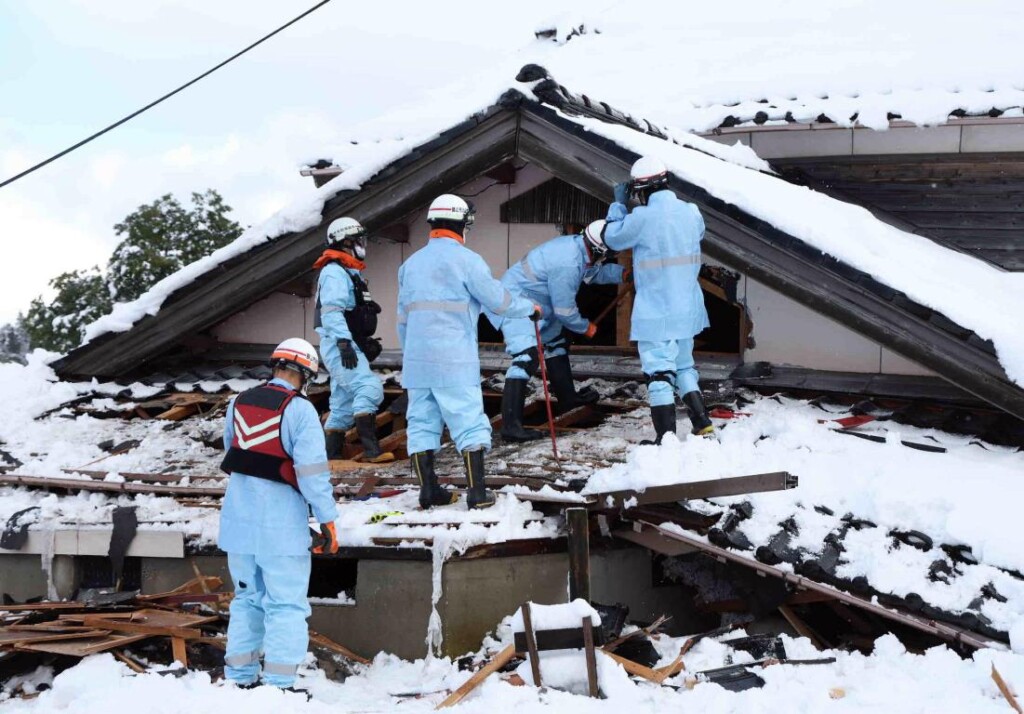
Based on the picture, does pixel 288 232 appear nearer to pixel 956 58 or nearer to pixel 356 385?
pixel 356 385

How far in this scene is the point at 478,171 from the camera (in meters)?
8.74

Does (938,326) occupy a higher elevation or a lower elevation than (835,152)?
lower

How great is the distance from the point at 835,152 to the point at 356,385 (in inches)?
193

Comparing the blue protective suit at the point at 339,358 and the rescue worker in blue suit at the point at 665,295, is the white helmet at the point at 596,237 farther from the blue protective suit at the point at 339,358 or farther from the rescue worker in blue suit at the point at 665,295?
the blue protective suit at the point at 339,358

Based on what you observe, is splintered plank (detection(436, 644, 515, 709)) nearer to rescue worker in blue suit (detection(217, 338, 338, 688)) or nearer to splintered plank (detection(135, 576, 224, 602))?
rescue worker in blue suit (detection(217, 338, 338, 688))

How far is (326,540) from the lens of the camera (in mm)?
5660

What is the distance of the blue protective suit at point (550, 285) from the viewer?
26.6ft

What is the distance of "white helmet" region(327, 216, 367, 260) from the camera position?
8.13m

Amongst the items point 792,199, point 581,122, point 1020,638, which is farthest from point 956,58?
point 1020,638

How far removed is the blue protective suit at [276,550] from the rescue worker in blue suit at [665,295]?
103 inches

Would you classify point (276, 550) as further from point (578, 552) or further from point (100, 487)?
point (100, 487)

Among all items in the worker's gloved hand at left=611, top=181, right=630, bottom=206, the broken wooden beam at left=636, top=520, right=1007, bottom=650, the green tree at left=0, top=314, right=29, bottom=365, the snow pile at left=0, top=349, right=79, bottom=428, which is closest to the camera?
the broken wooden beam at left=636, top=520, right=1007, bottom=650

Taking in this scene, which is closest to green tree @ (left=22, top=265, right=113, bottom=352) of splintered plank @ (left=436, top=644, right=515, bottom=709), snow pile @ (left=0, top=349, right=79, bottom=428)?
snow pile @ (left=0, top=349, right=79, bottom=428)

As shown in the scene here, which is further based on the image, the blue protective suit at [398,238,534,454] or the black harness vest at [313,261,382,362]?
the black harness vest at [313,261,382,362]
